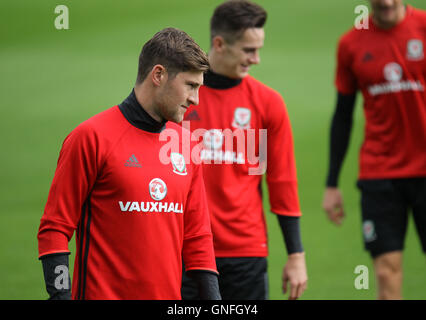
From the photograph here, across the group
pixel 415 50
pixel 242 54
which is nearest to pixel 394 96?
pixel 415 50

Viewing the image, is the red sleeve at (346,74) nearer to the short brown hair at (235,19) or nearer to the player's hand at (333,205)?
the player's hand at (333,205)

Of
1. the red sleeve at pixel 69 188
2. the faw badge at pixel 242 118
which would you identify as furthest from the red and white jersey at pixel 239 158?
the red sleeve at pixel 69 188

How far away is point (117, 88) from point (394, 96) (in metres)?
10.1

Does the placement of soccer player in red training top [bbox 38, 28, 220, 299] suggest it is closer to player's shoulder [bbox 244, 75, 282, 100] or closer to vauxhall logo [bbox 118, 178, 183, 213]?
vauxhall logo [bbox 118, 178, 183, 213]

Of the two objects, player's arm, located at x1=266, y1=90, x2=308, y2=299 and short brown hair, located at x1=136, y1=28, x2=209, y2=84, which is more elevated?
short brown hair, located at x1=136, y1=28, x2=209, y2=84

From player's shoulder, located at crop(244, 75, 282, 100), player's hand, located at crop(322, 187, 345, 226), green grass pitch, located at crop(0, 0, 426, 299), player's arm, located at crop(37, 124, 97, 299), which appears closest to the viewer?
player's arm, located at crop(37, 124, 97, 299)

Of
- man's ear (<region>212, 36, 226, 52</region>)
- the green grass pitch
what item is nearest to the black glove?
man's ear (<region>212, 36, 226, 52</region>)

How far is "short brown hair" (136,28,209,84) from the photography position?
10.6ft

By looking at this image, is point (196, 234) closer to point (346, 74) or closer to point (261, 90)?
point (261, 90)

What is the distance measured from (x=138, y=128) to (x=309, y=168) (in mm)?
9093

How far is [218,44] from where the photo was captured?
4.63 m
